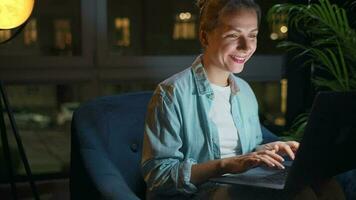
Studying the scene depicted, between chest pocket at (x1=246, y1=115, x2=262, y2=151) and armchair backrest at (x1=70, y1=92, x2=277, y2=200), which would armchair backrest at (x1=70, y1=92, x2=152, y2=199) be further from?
chest pocket at (x1=246, y1=115, x2=262, y2=151)

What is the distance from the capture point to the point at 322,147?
1.06 meters

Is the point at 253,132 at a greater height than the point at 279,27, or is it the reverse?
the point at 279,27

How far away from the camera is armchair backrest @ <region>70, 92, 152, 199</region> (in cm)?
144

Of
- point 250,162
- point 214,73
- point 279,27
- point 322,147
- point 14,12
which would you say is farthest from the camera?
point 279,27

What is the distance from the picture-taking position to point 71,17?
2273 millimetres

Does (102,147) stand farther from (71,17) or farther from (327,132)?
(71,17)

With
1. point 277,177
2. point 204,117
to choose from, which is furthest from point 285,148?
point 204,117

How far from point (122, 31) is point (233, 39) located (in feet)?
3.87

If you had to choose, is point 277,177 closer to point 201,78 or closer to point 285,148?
point 285,148

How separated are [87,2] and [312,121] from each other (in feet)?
4.85

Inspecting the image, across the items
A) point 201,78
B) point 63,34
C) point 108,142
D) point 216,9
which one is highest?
point 216,9

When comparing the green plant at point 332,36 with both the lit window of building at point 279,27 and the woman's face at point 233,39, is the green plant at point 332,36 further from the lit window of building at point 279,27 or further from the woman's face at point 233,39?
the woman's face at point 233,39

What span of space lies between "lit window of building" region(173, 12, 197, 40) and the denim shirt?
1.09m

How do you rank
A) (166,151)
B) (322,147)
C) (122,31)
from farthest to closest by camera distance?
1. (122,31)
2. (166,151)
3. (322,147)
